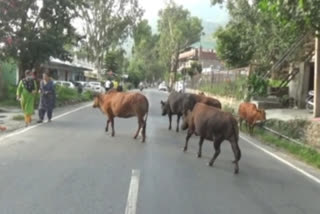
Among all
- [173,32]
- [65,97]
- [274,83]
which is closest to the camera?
[274,83]

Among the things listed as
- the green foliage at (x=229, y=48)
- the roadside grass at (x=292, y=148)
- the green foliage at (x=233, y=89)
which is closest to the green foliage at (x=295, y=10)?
the roadside grass at (x=292, y=148)

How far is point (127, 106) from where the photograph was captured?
14.9m

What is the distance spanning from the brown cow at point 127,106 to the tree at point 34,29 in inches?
555

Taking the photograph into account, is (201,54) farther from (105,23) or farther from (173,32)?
(105,23)

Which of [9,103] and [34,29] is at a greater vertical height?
[34,29]

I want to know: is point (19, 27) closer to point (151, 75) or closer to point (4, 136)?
point (4, 136)

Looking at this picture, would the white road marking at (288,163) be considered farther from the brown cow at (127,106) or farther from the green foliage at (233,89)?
the green foliage at (233,89)

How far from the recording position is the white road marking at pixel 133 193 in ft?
23.0

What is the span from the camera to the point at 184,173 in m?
9.77

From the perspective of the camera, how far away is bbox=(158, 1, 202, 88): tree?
83.1 metres

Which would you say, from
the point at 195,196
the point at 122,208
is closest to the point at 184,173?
the point at 195,196

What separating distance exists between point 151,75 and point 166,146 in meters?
125

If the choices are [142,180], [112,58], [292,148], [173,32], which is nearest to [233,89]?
[292,148]

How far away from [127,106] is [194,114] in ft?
12.1
